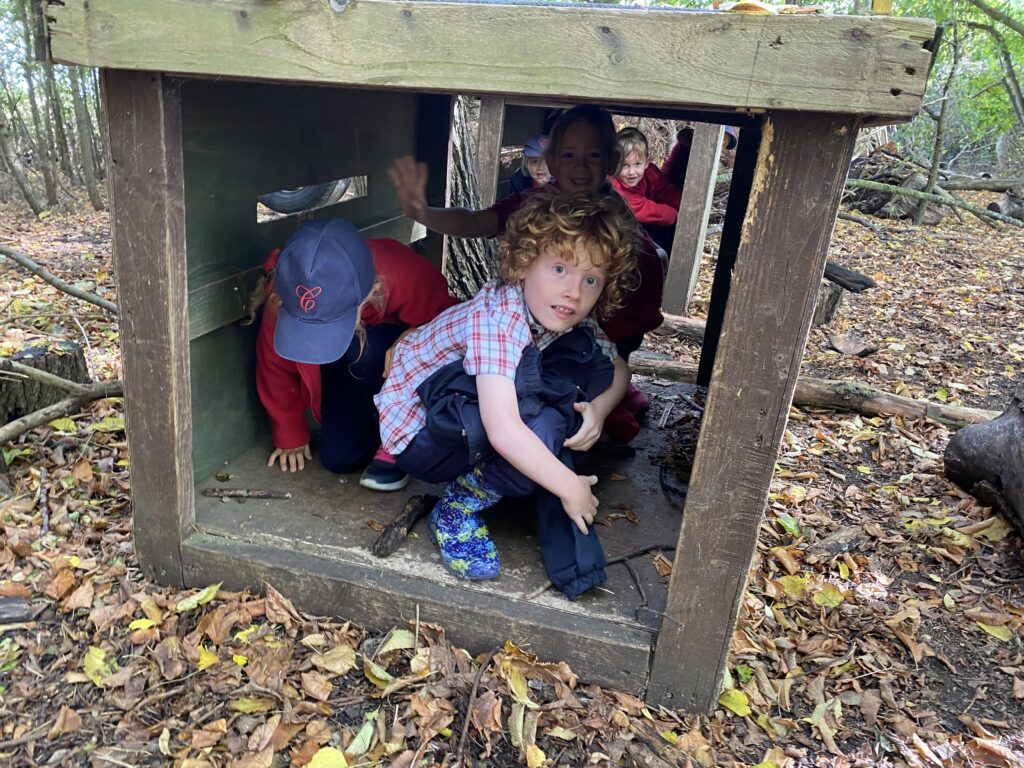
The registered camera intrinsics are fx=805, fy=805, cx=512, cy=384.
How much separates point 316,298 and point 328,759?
1.29 m

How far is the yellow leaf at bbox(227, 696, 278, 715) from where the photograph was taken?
213 centimetres

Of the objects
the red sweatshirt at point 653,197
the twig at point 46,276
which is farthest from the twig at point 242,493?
the red sweatshirt at point 653,197

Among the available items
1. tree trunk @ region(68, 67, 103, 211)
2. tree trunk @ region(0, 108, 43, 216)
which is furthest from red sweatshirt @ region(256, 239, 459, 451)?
tree trunk @ region(68, 67, 103, 211)

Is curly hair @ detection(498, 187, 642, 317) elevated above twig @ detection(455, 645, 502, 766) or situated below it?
above

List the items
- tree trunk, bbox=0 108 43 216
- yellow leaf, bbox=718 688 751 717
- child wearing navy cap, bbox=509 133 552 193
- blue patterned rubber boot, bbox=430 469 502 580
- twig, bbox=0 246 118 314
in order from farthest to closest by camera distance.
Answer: tree trunk, bbox=0 108 43 216 → child wearing navy cap, bbox=509 133 552 193 → twig, bbox=0 246 118 314 → blue patterned rubber boot, bbox=430 469 502 580 → yellow leaf, bbox=718 688 751 717

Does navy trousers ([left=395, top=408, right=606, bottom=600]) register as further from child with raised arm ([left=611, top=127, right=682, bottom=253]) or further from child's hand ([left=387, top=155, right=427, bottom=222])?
child with raised arm ([left=611, top=127, right=682, bottom=253])

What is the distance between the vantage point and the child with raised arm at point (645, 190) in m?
5.46

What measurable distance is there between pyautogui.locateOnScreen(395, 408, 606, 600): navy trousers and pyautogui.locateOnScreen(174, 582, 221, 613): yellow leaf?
698mm

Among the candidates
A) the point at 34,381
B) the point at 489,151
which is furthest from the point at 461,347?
the point at 489,151

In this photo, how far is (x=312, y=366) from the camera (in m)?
2.88

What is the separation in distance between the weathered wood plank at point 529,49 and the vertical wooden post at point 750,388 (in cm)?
12

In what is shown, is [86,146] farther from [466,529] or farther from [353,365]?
[466,529]

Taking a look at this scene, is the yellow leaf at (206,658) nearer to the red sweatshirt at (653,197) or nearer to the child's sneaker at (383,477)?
the child's sneaker at (383,477)

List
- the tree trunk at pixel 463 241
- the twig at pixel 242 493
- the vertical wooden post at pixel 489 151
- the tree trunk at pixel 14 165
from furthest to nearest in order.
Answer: the tree trunk at pixel 14 165
the vertical wooden post at pixel 489 151
the tree trunk at pixel 463 241
the twig at pixel 242 493
